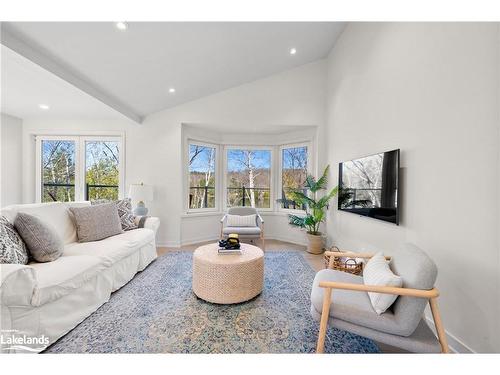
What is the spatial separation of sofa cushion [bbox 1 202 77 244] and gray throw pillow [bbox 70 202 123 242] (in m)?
0.07

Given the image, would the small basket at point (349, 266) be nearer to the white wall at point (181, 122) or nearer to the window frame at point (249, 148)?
the white wall at point (181, 122)

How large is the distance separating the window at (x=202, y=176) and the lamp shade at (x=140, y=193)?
0.88 meters

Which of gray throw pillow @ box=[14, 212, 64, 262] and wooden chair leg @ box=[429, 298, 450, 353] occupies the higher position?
gray throw pillow @ box=[14, 212, 64, 262]

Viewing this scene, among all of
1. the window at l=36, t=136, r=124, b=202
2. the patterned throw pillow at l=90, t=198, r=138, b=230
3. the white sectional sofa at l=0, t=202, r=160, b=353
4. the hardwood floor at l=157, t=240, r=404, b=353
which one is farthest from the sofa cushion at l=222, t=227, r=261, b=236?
the window at l=36, t=136, r=124, b=202

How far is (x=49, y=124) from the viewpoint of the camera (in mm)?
3885

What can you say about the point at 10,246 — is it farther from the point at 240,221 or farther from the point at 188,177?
the point at 188,177

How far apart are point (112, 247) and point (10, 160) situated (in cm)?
336

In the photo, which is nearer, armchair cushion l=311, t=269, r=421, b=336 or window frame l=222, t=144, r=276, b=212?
armchair cushion l=311, t=269, r=421, b=336

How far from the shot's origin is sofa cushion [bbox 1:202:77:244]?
6.95 ft

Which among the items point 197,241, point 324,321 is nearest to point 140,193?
point 197,241

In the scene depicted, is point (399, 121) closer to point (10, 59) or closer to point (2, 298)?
point (2, 298)

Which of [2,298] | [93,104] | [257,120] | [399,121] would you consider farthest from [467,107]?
[93,104]

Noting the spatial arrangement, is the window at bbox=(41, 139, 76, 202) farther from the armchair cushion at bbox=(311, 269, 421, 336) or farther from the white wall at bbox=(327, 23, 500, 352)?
the white wall at bbox=(327, 23, 500, 352)
